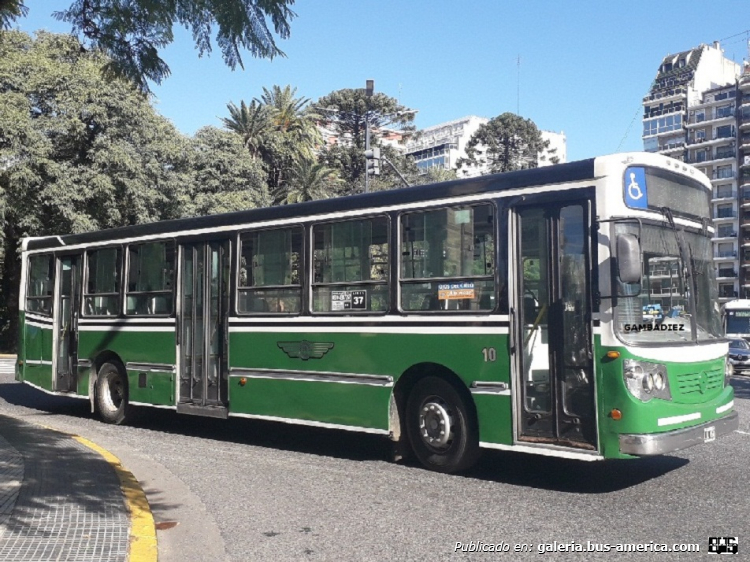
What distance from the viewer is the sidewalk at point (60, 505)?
17.4 ft

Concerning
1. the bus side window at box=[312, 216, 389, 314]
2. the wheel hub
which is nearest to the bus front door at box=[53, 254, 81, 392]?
the bus side window at box=[312, 216, 389, 314]

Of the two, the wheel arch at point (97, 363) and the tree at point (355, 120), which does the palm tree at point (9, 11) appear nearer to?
the wheel arch at point (97, 363)

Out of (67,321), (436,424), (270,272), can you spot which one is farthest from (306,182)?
(436,424)

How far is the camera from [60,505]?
21.1ft

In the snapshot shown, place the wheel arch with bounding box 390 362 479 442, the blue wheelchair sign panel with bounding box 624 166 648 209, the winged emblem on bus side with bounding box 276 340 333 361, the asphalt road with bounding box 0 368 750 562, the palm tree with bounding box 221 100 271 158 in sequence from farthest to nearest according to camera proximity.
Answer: the palm tree with bounding box 221 100 271 158, the winged emblem on bus side with bounding box 276 340 333 361, the wheel arch with bounding box 390 362 479 442, the blue wheelchair sign panel with bounding box 624 166 648 209, the asphalt road with bounding box 0 368 750 562

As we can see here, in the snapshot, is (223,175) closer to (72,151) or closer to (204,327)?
(72,151)

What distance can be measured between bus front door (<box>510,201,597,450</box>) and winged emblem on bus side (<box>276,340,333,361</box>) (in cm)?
262

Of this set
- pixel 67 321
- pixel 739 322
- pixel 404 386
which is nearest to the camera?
pixel 404 386

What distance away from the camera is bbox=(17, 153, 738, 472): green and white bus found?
7168 mm

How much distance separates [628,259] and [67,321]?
984 cm

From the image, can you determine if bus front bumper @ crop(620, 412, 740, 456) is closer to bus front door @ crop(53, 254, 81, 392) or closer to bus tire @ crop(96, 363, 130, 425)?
bus tire @ crop(96, 363, 130, 425)

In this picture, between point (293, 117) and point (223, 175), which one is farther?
point (293, 117)

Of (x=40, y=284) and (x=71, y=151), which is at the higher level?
(x=71, y=151)

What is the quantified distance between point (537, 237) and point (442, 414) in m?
2.10
